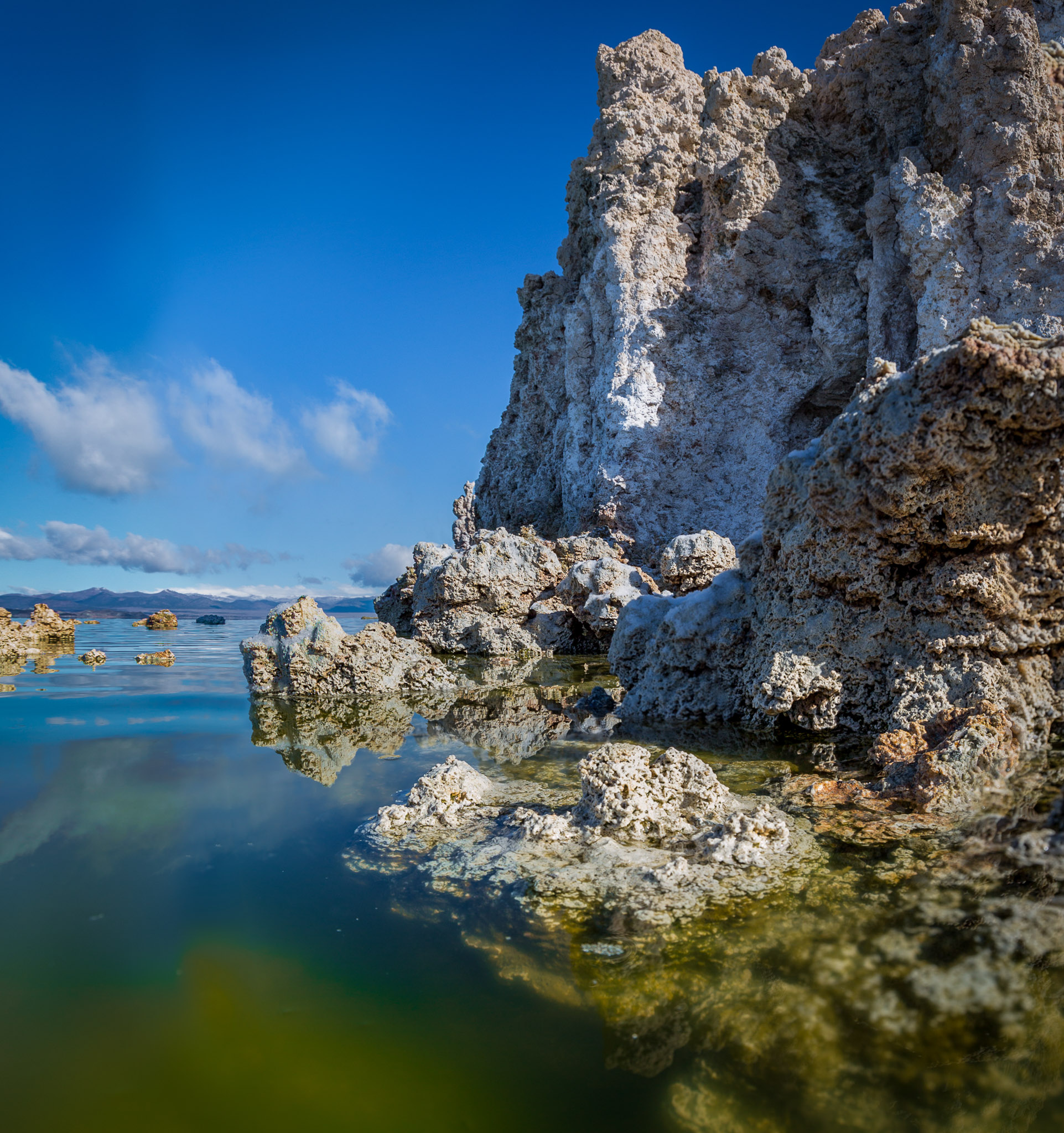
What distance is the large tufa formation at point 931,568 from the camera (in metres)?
4.14

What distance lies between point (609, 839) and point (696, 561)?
27.8 ft

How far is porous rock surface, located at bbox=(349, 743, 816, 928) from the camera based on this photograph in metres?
2.85

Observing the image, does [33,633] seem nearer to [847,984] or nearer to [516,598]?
[516,598]

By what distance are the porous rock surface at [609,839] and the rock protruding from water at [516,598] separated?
8.30m

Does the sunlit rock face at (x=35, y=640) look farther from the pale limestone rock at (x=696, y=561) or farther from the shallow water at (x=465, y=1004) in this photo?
the pale limestone rock at (x=696, y=561)

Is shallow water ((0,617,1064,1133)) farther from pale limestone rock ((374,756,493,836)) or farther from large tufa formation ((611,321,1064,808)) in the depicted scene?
large tufa formation ((611,321,1064,808))

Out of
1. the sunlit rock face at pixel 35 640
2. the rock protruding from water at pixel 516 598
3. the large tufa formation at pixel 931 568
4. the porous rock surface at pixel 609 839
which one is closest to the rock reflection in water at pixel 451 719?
the porous rock surface at pixel 609 839

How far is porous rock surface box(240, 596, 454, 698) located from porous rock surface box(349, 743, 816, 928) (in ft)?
15.4

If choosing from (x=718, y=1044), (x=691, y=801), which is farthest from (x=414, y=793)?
(x=718, y=1044)

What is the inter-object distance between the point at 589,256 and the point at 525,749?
23121 mm

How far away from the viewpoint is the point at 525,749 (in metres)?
5.75

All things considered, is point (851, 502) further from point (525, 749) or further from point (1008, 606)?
point (525, 749)

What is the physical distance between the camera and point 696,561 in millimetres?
11375

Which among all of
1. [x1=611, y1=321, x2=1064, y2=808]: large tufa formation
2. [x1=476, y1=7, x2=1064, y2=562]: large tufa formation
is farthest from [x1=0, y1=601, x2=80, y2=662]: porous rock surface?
[x1=476, y1=7, x2=1064, y2=562]: large tufa formation
